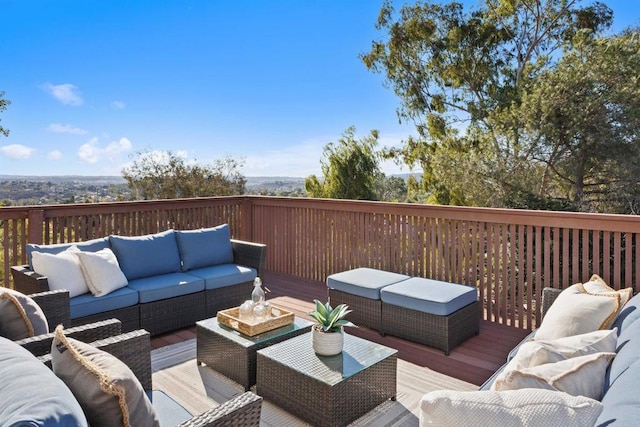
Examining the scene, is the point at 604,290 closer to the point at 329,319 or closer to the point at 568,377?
the point at 568,377

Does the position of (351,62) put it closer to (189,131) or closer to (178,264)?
(189,131)

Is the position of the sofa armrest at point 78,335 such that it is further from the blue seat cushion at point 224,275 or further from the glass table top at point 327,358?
the blue seat cushion at point 224,275

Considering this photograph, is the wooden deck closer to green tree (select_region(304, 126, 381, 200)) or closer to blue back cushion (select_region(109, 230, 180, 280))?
blue back cushion (select_region(109, 230, 180, 280))

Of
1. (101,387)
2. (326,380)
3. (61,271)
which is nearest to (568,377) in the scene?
(326,380)

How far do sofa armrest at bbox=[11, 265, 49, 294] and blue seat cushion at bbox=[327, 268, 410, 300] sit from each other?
237 centimetres

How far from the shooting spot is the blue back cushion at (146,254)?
13.0 ft

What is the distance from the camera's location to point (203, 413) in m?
1.40

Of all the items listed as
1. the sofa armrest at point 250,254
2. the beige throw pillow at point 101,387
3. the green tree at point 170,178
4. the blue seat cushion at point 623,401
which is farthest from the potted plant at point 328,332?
the green tree at point 170,178

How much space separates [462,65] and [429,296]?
1156 centimetres

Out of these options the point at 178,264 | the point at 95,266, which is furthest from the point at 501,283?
the point at 95,266

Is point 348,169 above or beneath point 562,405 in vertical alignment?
above

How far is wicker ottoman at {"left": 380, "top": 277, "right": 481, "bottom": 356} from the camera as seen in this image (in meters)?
3.42

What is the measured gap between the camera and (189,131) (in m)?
13.6

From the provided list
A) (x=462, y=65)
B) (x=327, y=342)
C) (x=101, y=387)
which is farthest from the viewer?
(x=462, y=65)
